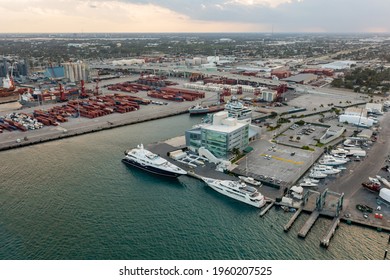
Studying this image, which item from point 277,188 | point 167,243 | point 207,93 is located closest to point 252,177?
point 277,188

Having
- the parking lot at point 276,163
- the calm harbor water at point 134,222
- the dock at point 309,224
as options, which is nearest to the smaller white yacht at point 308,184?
the parking lot at point 276,163

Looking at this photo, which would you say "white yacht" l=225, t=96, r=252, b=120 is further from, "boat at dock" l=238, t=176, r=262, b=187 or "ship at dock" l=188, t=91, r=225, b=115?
"boat at dock" l=238, t=176, r=262, b=187

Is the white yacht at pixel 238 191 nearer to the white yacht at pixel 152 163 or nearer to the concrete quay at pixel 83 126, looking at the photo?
the white yacht at pixel 152 163

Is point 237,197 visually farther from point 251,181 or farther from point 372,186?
point 372,186

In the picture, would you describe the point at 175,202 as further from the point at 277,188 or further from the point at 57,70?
the point at 57,70

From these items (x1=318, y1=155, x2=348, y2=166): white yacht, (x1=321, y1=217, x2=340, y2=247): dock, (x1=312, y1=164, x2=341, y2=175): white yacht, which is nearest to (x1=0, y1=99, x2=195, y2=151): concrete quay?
(x1=318, y1=155, x2=348, y2=166): white yacht

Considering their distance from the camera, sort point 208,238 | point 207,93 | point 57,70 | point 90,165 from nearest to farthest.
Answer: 1. point 208,238
2. point 90,165
3. point 207,93
4. point 57,70

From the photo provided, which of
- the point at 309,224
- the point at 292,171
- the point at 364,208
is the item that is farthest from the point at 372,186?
the point at 309,224
